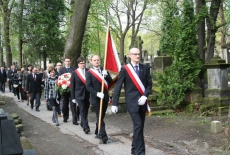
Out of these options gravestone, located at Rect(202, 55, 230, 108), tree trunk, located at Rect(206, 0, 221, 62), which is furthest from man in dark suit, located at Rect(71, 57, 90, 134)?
tree trunk, located at Rect(206, 0, 221, 62)

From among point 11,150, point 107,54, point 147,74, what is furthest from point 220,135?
point 11,150

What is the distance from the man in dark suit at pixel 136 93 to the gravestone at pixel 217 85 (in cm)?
560

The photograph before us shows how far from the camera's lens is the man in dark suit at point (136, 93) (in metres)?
5.70

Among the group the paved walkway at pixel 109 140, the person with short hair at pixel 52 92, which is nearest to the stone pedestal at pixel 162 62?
the paved walkway at pixel 109 140

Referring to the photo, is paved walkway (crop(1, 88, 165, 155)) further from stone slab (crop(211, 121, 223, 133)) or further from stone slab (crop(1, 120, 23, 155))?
stone slab (crop(1, 120, 23, 155))

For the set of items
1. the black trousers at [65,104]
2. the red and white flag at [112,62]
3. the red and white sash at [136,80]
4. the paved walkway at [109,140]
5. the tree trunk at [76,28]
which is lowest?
the paved walkway at [109,140]

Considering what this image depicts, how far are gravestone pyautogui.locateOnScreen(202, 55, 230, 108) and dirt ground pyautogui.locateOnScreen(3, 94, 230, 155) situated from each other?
854 mm

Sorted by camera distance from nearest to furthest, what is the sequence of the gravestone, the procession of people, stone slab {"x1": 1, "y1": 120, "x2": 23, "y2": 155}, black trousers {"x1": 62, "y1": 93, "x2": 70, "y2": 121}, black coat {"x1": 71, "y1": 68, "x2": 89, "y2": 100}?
stone slab {"x1": 1, "y1": 120, "x2": 23, "y2": 155}, the procession of people, black coat {"x1": 71, "y1": 68, "x2": 89, "y2": 100}, black trousers {"x1": 62, "y1": 93, "x2": 70, "y2": 121}, the gravestone

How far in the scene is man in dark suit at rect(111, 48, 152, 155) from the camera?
5.70 meters

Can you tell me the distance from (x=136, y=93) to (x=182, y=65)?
5771mm

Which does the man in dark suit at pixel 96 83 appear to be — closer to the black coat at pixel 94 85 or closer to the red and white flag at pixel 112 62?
the black coat at pixel 94 85

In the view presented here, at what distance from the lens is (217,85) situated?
11.0 m

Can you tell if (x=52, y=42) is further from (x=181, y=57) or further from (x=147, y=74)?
(x=147, y=74)

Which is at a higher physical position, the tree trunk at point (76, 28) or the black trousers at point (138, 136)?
the tree trunk at point (76, 28)
